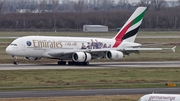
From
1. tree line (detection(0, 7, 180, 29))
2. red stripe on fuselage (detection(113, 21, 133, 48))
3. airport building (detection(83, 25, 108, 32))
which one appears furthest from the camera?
tree line (detection(0, 7, 180, 29))

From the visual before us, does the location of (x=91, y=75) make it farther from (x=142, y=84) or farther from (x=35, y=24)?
(x=35, y=24)

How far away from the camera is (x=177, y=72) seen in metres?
55.1

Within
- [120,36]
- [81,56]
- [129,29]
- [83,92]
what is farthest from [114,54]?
[83,92]

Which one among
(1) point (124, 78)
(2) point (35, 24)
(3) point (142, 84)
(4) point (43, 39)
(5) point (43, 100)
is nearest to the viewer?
(5) point (43, 100)

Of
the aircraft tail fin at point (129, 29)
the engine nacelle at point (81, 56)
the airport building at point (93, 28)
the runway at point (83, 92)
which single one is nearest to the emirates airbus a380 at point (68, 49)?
the engine nacelle at point (81, 56)

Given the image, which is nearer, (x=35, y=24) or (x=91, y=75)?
(x=91, y=75)

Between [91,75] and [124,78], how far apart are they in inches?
137

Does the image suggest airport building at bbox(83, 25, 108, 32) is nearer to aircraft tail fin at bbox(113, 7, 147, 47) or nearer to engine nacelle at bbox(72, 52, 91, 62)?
aircraft tail fin at bbox(113, 7, 147, 47)

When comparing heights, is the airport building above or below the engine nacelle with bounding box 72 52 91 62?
below

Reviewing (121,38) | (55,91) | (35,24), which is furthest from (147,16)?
(55,91)

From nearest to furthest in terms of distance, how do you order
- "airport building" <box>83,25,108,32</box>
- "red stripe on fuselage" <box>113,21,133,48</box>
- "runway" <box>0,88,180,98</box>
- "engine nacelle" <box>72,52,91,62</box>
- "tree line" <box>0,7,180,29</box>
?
"runway" <box>0,88,180,98</box>, "engine nacelle" <box>72,52,91,62</box>, "red stripe on fuselage" <box>113,21,133,48</box>, "airport building" <box>83,25,108,32</box>, "tree line" <box>0,7,180,29</box>

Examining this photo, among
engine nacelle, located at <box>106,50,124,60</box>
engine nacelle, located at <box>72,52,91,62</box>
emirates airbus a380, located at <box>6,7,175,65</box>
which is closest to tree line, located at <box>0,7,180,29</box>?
emirates airbus a380, located at <box>6,7,175,65</box>

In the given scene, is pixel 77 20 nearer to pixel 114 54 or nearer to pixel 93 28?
pixel 93 28

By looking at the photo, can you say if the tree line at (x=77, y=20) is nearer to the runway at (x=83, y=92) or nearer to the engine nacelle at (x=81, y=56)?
the engine nacelle at (x=81, y=56)
